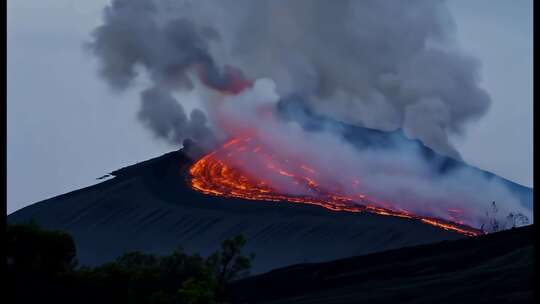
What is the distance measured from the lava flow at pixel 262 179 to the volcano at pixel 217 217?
264mm

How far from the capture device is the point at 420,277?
69.5m

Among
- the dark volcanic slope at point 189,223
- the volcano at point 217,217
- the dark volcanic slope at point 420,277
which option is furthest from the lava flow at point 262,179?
the dark volcanic slope at point 420,277

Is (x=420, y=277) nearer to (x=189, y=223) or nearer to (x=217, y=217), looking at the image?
(x=217, y=217)

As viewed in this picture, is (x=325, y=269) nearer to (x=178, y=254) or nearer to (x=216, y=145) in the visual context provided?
(x=178, y=254)

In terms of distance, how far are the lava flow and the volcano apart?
26cm

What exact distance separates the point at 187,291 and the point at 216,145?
105462 millimetres

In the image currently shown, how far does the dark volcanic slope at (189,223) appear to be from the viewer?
367ft

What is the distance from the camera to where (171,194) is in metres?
142

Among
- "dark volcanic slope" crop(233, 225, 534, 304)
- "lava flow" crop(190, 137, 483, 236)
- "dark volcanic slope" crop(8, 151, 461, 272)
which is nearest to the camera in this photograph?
"dark volcanic slope" crop(233, 225, 534, 304)

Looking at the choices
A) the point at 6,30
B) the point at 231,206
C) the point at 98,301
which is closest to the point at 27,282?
the point at 98,301

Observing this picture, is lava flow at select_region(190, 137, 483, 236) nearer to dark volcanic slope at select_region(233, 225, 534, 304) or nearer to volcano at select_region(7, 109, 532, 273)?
volcano at select_region(7, 109, 532, 273)

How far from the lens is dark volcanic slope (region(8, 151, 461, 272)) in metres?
112

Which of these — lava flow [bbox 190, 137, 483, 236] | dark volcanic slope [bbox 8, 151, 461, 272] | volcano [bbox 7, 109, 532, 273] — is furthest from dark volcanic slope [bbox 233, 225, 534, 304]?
lava flow [bbox 190, 137, 483, 236]

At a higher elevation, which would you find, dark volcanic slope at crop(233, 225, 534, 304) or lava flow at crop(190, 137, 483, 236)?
lava flow at crop(190, 137, 483, 236)
